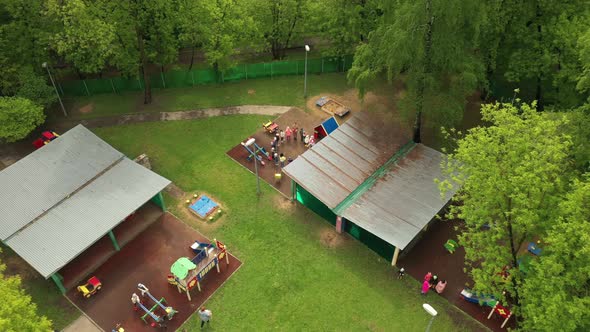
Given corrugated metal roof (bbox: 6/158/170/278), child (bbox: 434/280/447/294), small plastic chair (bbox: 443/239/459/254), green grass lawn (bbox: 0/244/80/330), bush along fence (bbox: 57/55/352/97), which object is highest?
bush along fence (bbox: 57/55/352/97)

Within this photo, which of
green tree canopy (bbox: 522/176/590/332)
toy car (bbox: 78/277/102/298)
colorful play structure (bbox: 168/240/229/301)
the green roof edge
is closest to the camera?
green tree canopy (bbox: 522/176/590/332)

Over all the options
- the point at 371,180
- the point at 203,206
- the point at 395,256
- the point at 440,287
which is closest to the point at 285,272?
the point at 395,256

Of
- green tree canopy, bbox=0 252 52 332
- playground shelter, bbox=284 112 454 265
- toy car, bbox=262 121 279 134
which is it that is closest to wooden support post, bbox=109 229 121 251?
green tree canopy, bbox=0 252 52 332

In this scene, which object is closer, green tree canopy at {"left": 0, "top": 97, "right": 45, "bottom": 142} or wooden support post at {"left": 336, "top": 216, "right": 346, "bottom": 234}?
wooden support post at {"left": 336, "top": 216, "right": 346, "bottom": 234}

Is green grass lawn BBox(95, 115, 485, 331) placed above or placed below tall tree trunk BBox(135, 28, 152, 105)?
below

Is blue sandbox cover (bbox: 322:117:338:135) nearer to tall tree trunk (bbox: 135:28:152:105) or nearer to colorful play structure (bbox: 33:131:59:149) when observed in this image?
tall tree trunk (bbox: 135:28:152:105)

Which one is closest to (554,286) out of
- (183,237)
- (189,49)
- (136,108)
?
(183,237)
